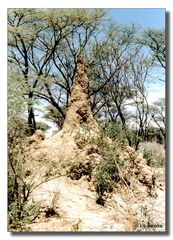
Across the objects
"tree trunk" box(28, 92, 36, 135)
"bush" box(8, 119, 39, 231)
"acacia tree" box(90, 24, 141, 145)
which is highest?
"acacia tree" box(90, 24, 141, 145)

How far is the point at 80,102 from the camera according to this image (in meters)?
3.09

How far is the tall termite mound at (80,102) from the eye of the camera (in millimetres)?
3053

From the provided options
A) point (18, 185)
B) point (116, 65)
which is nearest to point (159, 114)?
point (116, 65)

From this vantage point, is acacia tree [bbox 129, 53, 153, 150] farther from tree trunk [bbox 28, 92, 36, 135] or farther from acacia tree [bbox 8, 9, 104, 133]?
tree trunk [bbox 28, 92, 36, 135]

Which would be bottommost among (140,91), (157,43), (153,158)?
(153,158)

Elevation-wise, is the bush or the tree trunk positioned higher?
the tree trunk

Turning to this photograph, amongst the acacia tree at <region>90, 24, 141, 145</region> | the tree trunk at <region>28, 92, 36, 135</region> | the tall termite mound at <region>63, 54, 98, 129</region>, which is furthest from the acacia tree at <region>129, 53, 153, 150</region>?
the tree trunk at <region>28, 92, 36, 135</region>

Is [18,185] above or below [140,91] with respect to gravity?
below

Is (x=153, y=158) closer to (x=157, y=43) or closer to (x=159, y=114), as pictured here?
(x=159, y=114)

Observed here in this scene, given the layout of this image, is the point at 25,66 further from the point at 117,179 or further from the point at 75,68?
the point at 117,179

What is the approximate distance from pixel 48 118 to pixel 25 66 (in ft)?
1.05

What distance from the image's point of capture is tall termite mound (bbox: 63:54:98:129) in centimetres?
305

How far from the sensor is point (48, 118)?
9.95 feet
